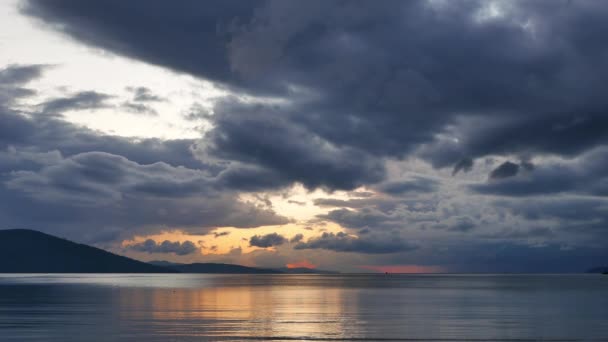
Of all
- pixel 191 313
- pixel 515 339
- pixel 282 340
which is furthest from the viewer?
pixel 191 313

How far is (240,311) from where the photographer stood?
10369 centimetres

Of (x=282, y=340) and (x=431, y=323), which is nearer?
(x=282, y=340)

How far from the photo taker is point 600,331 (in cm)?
7562

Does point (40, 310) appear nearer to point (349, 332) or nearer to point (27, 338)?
point (27, 338)

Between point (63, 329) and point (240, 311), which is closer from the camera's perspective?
point (63, 329)

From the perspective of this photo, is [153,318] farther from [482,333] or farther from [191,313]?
[482,333]

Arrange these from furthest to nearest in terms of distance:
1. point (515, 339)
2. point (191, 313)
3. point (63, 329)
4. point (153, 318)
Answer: point (191, 313), point (153, 318), point (63, 329), point (515, 339)

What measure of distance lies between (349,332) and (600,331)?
29.9 m

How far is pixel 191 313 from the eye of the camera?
9819cm

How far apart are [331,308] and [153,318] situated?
34284 millimetres

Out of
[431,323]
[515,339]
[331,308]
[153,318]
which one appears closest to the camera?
[515,339]

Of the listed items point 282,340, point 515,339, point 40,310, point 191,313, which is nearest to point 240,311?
point 191,313

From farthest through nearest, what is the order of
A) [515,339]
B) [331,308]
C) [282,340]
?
[331,308] < [515,339] < [282,340]

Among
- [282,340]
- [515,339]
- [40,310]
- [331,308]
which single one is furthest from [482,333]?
[40,310]
